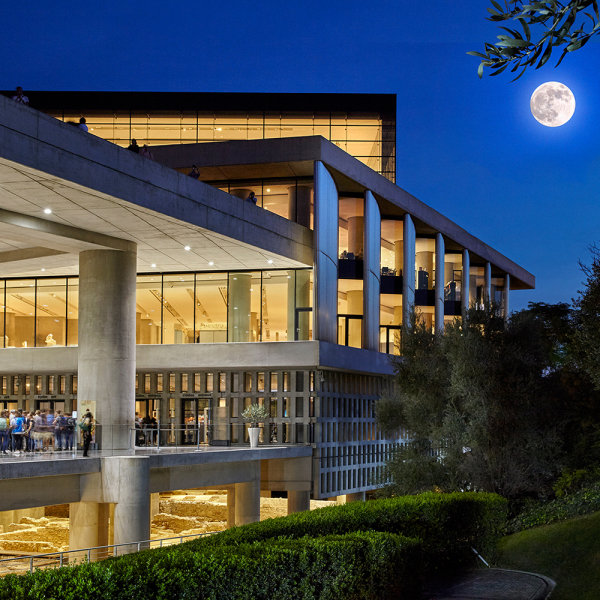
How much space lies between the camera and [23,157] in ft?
61.3

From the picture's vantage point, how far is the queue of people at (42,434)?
69.5 ft

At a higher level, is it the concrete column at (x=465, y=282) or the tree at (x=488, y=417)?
the concrete column at (x=465, y=282)

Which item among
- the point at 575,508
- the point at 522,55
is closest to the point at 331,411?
the point at 575,508

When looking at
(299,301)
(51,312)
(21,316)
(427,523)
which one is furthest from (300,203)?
(427,523)

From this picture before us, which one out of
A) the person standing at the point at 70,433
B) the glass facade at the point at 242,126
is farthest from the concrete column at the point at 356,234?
the glass facade at the point at 242,126

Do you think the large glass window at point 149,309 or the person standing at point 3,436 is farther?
the large glass window at point 149,309

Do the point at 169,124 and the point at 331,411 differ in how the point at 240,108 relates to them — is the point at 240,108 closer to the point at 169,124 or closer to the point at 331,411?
the point at 169,124

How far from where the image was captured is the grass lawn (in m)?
14.0

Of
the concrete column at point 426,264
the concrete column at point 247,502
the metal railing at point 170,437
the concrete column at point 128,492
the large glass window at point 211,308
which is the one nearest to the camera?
the concrete column at point 128,492

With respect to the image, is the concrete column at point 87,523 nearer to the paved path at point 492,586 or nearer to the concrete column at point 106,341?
the concrete column at point 106,341

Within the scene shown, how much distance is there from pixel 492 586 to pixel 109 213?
50.2ft

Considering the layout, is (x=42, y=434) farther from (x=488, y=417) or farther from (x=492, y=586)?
(x=492, y=586)

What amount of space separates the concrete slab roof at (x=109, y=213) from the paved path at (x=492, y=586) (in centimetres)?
1316

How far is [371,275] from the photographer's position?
119ft
